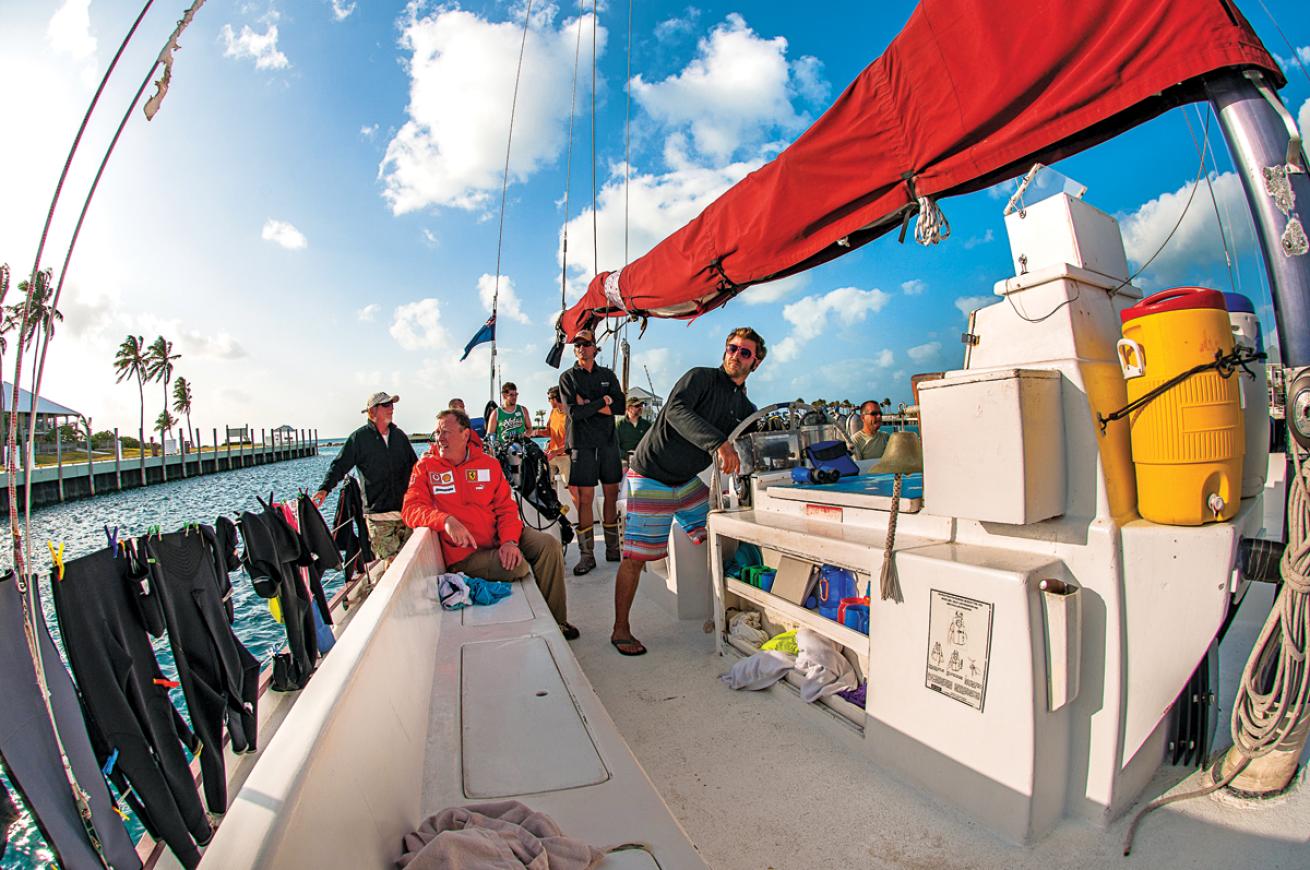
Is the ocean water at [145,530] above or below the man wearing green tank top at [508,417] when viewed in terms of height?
below

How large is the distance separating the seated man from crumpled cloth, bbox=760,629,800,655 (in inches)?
78.6

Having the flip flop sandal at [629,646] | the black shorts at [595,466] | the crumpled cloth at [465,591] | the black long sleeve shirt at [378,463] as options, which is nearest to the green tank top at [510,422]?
the black long sleeve shirt at [378,463]

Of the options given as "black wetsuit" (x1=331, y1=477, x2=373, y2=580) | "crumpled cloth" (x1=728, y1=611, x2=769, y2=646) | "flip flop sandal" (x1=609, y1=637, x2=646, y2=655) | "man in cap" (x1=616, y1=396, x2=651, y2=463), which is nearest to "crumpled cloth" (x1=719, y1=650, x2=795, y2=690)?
"crumpled cloth" (x1=728, y1=611, x2=769, y2=646)

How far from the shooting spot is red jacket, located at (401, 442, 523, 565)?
3479mm

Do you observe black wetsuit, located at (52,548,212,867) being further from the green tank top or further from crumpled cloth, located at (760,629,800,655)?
the green tank top

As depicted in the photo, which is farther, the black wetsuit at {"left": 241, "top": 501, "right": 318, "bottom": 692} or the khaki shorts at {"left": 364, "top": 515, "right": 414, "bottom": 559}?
the khaki shorts at {"left": 364, "top": 515, "right": 414, "bottom": 559}

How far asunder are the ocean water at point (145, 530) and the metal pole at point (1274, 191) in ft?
7.68

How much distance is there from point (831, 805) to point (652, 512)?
163cm

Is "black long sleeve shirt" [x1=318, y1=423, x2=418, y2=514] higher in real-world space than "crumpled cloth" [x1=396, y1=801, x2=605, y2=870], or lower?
higher

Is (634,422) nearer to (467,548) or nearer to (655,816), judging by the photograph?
(467,548)

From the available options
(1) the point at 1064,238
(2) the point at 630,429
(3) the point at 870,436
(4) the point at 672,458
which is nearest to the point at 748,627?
(4) the point at 672,458

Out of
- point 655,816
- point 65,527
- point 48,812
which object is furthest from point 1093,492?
point 65,527

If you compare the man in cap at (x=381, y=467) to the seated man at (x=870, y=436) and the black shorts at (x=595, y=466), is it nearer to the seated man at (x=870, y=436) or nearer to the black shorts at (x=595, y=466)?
the black shorts at (x=595, y=466)

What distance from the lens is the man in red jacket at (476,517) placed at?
11.3ft
